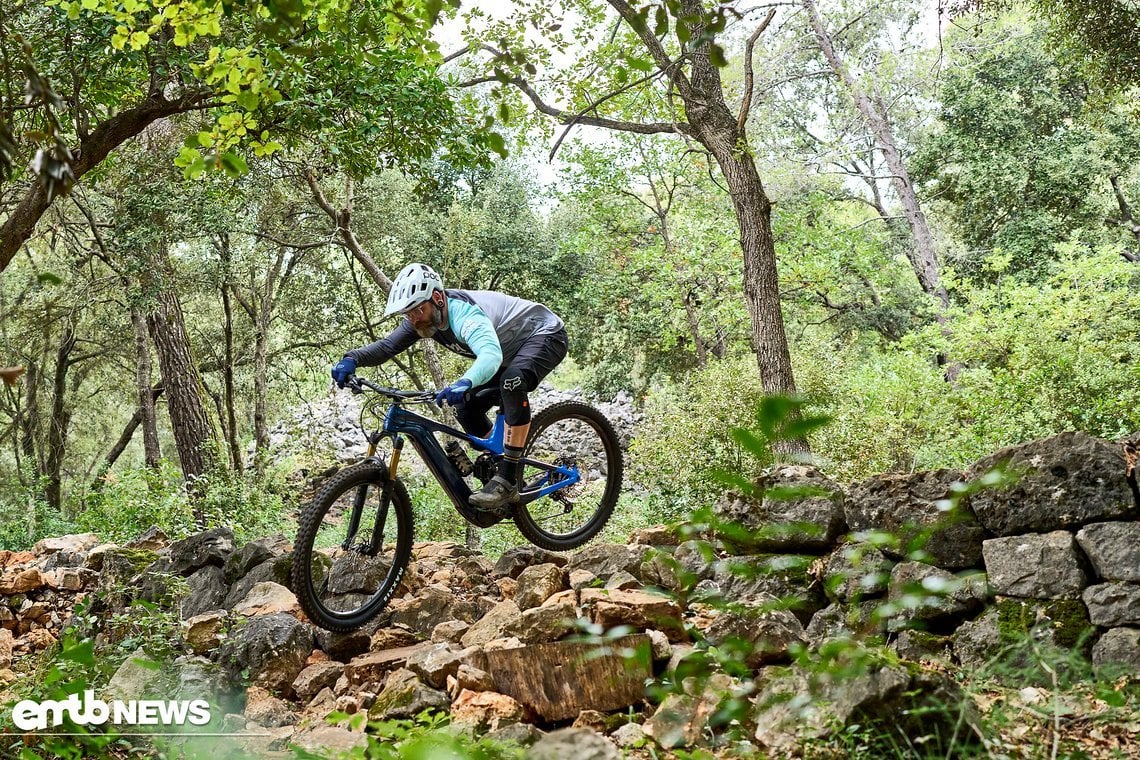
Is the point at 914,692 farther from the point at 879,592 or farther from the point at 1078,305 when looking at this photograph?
the point at 1078,305

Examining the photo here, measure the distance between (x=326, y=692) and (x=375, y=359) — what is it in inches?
72.8

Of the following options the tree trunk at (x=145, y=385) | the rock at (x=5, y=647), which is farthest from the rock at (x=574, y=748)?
the tree trunk at (x=145, y=385)

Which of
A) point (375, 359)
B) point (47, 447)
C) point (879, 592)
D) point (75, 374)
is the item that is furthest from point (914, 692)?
point (47, 447)

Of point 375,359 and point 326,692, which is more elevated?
point 375,359

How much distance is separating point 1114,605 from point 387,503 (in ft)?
11.6

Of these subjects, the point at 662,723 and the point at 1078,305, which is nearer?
the point at 662,723

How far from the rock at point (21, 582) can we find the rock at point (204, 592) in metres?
1.29

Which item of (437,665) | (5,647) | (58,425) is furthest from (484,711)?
(58,425)

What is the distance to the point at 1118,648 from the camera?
3.41m

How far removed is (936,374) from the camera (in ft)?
37.3

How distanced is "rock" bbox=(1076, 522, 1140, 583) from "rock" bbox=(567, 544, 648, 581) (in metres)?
2.20

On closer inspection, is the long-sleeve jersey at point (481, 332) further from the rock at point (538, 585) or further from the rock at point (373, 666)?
the rock at point (373, 666)

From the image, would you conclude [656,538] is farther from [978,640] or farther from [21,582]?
[21,582]

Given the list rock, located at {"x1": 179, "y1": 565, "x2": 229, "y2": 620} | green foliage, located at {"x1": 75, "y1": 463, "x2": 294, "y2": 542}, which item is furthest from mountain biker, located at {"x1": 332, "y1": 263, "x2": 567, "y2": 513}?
green foliage, located at {"x1": 75, "y1": 463, "x2": 294, "y2": 542}
